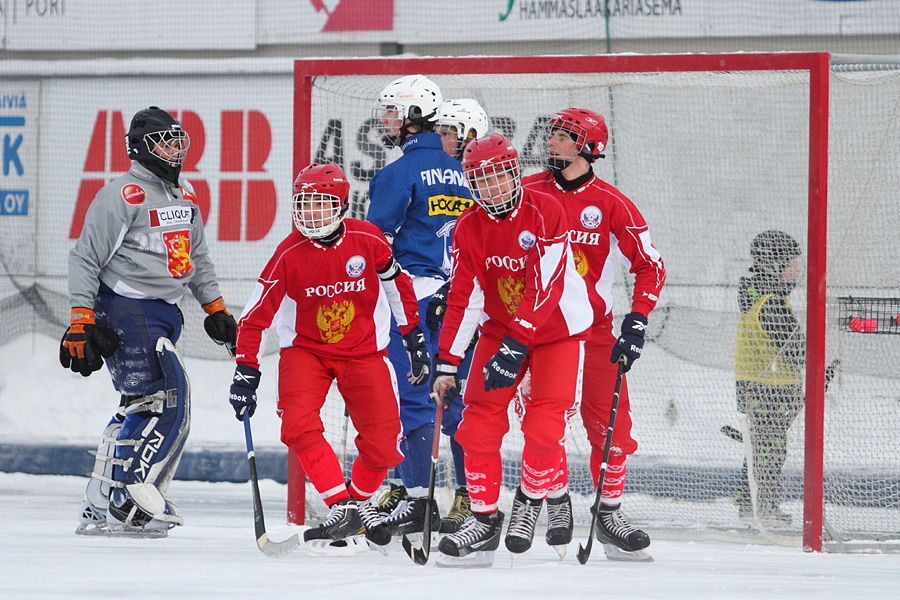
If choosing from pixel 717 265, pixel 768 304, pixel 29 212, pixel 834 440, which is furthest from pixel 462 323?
pixel 29 212

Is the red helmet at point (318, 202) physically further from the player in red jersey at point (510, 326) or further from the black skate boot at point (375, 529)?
the black skate boot at point (375, 529)

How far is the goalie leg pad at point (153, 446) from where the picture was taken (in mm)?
3855

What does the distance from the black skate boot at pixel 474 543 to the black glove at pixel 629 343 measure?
2.11 feet

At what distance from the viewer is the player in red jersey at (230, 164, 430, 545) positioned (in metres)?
3.46

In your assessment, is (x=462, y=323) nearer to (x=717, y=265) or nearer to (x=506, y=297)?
(x=506, y=297)

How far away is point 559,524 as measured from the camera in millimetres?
3500

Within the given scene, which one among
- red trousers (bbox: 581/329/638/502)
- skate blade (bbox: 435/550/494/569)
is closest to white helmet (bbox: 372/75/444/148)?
red trousers (bbox: 581/329/638/502)

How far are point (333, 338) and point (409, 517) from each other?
2.52 ft

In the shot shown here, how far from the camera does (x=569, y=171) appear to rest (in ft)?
12.1

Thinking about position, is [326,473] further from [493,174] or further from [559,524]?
[493,174]

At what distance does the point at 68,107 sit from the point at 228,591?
7.09 meters

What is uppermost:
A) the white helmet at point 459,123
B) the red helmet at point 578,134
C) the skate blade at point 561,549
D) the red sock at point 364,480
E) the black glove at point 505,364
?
the white helmet at point 459,123

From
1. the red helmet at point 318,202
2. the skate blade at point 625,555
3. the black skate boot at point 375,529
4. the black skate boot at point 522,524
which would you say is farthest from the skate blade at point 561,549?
the red helmet at point 318,202

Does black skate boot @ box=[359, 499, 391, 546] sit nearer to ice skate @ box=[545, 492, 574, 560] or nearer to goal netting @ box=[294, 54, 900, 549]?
ice skate @ box=[545, 492, 574, 560]
